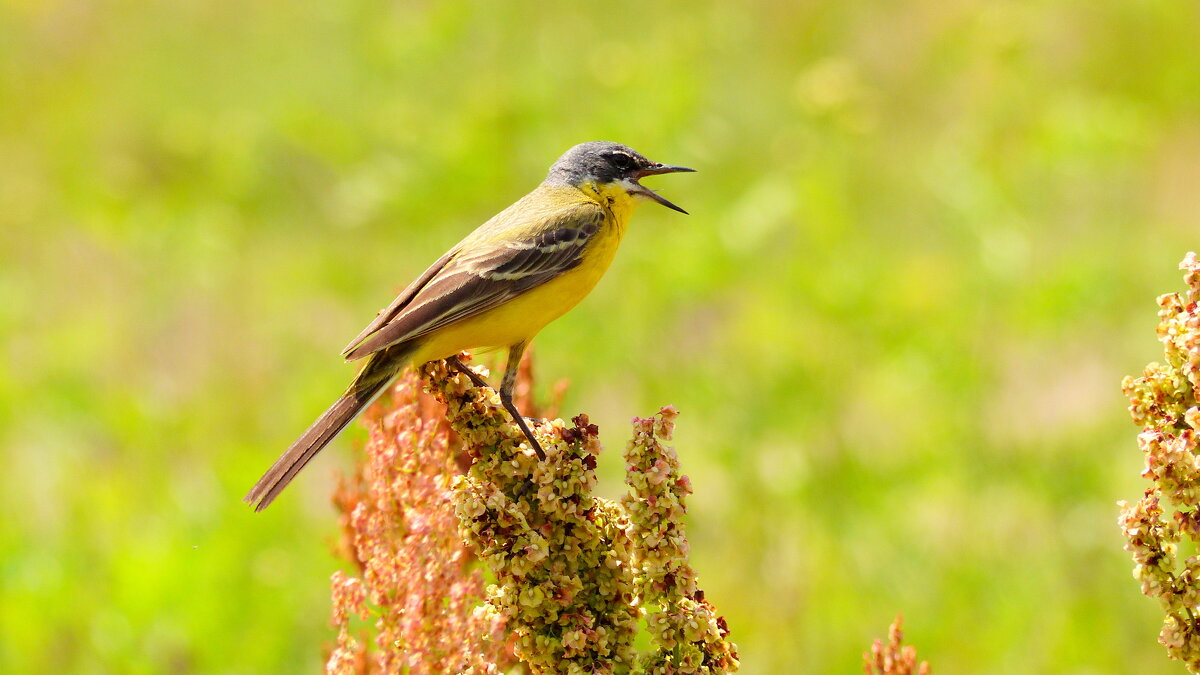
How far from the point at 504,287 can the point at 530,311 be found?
0.13 m

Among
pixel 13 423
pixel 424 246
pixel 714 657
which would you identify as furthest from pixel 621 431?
pixel 714 657

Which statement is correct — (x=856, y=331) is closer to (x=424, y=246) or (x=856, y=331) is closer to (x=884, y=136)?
(x=424, y=246)

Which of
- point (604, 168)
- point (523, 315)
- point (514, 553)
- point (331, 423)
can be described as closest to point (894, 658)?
point (514, 553)

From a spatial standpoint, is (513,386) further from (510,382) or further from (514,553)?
(514,553)

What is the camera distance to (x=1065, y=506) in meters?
7.32

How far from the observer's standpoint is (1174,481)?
2.81 m

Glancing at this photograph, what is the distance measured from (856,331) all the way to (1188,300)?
476 cm

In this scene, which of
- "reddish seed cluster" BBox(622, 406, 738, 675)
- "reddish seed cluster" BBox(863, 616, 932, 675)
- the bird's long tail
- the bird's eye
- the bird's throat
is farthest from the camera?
the bird's eye

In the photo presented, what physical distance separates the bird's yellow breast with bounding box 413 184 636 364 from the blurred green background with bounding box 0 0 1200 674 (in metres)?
2.62

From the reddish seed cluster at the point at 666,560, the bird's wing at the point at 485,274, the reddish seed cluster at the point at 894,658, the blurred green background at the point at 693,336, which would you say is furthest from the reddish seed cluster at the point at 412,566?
the blurred green background at the point at 693,336

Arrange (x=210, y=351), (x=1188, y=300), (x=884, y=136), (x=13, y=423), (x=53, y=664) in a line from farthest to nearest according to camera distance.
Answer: (x=884, y=136) < (x=210, y=351) < (x=13, y=423) < (x=53, y=664) < (x=1188, y=300)

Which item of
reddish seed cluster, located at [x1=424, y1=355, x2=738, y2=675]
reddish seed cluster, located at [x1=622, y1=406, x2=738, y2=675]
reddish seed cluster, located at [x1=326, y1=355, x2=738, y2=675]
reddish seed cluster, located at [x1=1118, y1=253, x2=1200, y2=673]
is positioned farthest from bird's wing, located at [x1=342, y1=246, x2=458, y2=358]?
reddish seed cluster, located at [x1=1118, y1=253, x2=1200, y2=673]

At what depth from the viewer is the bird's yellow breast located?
13.9ft

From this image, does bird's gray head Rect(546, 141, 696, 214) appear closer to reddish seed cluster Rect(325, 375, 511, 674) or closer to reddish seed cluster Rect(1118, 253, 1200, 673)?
reddish seed cluster Rect(325, 375, 511, 674)
